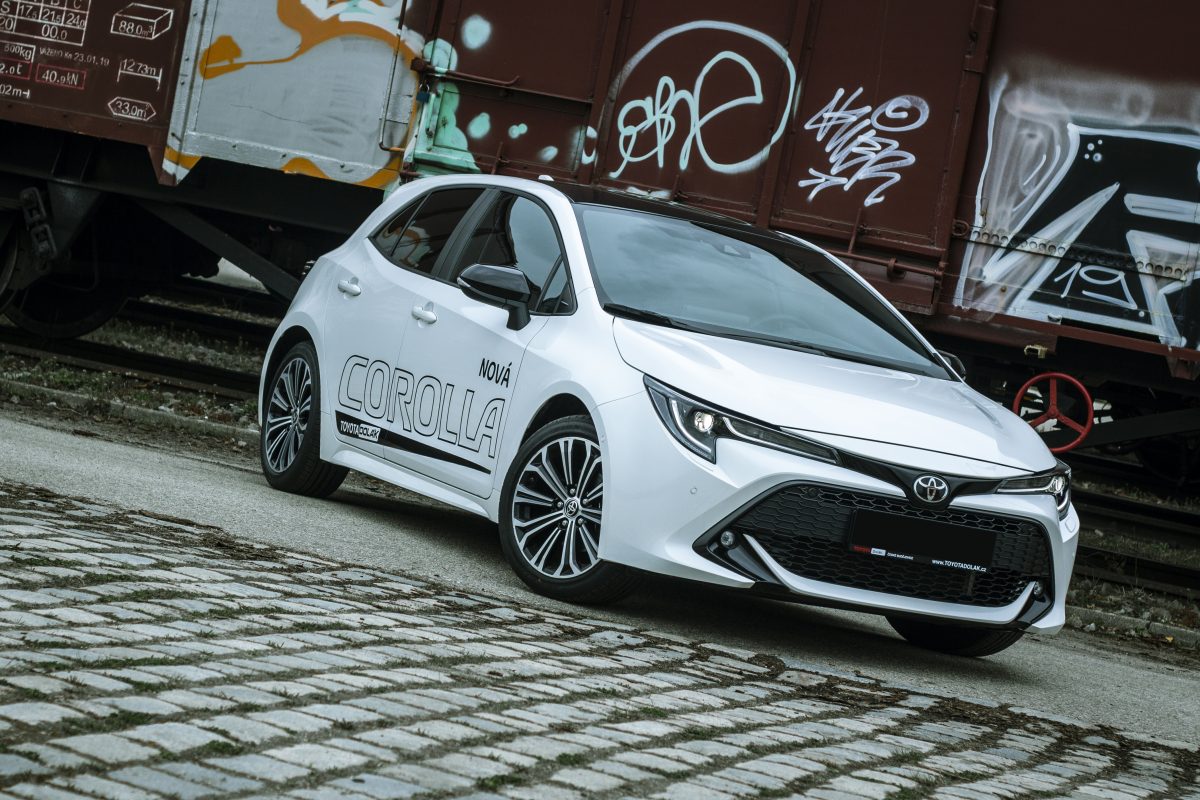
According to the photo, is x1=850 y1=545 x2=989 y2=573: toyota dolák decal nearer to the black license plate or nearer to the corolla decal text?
the black license plate

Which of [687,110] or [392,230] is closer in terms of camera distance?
[392,230]

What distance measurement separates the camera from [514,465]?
5.87 metres

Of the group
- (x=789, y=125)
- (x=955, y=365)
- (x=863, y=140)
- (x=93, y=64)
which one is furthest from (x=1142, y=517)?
(x=93, y=64)

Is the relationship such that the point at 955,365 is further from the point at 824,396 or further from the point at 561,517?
the point at 561,517

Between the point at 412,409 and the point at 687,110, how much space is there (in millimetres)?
3677

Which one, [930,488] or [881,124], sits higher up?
[881,124]

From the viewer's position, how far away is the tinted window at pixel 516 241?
6445 mm

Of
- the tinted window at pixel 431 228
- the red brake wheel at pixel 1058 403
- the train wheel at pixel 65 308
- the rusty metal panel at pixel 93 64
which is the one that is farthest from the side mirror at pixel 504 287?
the train wheel at pixel 65 308

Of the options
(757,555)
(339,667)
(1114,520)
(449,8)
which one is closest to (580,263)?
(757,555)

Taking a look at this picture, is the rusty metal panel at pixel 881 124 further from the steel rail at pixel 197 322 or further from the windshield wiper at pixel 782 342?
the steel rail at pixel 197 322

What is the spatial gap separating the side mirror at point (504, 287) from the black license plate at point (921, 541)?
1661mm

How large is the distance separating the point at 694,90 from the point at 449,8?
171 centimetres

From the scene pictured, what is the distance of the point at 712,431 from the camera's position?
5.27 metres

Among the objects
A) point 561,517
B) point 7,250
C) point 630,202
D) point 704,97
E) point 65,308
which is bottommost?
point 65,308
